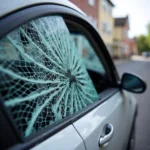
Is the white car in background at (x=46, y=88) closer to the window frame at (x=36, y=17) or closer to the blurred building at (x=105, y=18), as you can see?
the window frame at (x=36, y=17)

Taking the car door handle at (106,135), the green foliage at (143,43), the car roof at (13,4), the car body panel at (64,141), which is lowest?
the green foliage at (143,43)

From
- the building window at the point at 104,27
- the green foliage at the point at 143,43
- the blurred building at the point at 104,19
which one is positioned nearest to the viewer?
the blurred building at the point at 104,19

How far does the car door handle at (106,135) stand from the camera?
1.42 metres

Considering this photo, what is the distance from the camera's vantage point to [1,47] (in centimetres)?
102

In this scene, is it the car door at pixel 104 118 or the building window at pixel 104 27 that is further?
the building window at pixel 104 27

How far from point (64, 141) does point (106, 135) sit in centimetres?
42

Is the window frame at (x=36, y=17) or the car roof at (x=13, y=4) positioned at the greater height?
the car roof at (x=13, y=4)

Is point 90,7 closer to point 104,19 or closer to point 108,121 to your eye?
point 104,19

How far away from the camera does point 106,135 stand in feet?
4.88

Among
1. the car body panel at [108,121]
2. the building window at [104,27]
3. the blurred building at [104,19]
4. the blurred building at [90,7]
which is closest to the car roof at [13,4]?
the car body panel at [108,121]

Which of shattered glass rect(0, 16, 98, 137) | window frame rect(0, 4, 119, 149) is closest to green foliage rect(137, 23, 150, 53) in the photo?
window frame rect(0, 4, 119, 149)

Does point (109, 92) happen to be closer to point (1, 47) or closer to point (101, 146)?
point (101, 146)

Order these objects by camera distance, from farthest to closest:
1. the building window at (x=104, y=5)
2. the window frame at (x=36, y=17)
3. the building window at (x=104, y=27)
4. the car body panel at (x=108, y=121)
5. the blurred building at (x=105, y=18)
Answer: the building window at (x=104, y=27), the building window at (x=104, y=5), the blurred building at (x=105, y=18), the car body panel at (x=108, y=121), the window frame at (x=36, y=17)

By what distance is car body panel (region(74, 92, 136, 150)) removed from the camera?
52.6 inches
